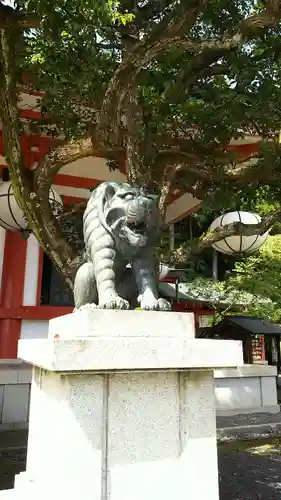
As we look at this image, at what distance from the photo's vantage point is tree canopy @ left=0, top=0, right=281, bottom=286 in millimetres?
4203

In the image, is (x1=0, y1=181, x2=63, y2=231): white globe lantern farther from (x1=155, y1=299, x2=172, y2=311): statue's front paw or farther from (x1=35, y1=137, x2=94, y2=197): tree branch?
(x1=155, y1=299, x2=172, y2=311): statue's front paw

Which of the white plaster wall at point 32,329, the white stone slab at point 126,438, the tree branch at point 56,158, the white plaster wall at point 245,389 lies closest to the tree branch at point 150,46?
the tree branch at point 56,158

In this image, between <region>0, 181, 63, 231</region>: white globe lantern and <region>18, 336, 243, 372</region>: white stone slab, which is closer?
<region>18, 336, 243, 372</region>: white stone slab

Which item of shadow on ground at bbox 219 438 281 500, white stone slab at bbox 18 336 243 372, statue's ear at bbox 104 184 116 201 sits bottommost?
shadow on ground at bbox 219 438 281 500

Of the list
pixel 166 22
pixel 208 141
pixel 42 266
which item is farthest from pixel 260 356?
pixel 166 22

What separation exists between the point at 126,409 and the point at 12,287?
241 inches

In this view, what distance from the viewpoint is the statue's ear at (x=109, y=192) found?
2.88 m

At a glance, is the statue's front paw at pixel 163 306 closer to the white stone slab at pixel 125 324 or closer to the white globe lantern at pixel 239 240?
the white stone slab at pixel 125 324

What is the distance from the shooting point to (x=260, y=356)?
17219mm

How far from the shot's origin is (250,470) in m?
4.86

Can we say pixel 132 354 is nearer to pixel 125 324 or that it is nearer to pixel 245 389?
pixel 125 324

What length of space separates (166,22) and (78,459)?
3.98 metres

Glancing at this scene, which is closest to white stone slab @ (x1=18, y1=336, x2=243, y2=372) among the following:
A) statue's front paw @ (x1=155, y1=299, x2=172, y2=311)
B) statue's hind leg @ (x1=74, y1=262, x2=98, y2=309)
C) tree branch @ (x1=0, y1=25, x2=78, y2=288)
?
statue's front paw @ (x1=155, y1=299, x2=172, y2=311)

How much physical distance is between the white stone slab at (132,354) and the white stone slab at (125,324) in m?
0.11
